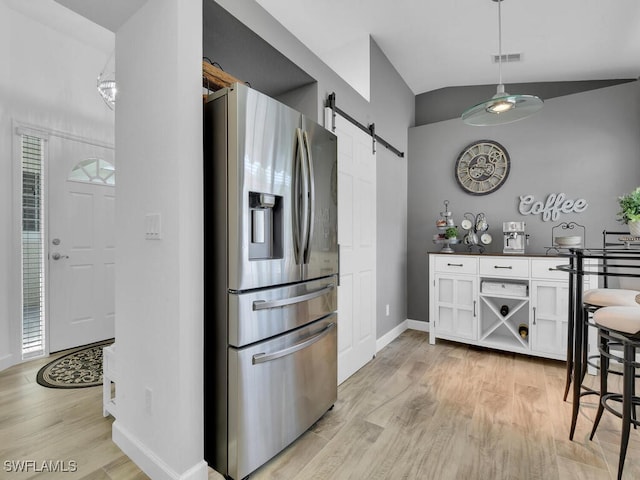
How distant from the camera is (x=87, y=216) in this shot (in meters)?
3.53

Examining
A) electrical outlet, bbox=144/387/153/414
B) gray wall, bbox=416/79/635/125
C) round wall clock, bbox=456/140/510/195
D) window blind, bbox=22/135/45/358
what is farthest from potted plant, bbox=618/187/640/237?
window blind, bbox=22/135/45/358

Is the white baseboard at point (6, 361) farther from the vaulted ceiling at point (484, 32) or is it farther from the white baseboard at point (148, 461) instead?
the vaulted ceiling at point (484, 32)

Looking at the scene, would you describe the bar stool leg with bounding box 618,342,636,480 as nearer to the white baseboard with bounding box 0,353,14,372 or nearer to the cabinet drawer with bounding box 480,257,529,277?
the cabinet drawer with bounding box 480,257,529,277

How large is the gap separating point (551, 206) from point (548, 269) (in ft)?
2.71

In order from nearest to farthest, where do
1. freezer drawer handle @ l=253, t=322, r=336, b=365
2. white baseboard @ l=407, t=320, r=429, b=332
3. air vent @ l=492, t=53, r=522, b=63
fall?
freezer drawer handle @ l=253, t=322, r=336, b=365
air vent @ l=492, t=53, r=522, b=63
white baseboard @ l=407, t=320, r=429, b=332

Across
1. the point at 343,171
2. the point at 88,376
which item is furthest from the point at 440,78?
the point at 88,376

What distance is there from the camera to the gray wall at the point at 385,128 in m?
2.50

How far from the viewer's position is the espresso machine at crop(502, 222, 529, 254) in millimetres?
3375

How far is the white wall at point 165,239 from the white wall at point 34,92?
2.10 meters

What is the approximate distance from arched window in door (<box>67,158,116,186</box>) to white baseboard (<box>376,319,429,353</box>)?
3.47m

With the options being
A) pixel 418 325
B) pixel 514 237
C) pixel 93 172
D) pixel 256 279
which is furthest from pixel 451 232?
pixel 93 172

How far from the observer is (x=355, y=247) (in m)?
2.91

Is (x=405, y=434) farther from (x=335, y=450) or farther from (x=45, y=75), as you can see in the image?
(x=45, y=75)

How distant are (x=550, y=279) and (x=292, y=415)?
264 centimetres
